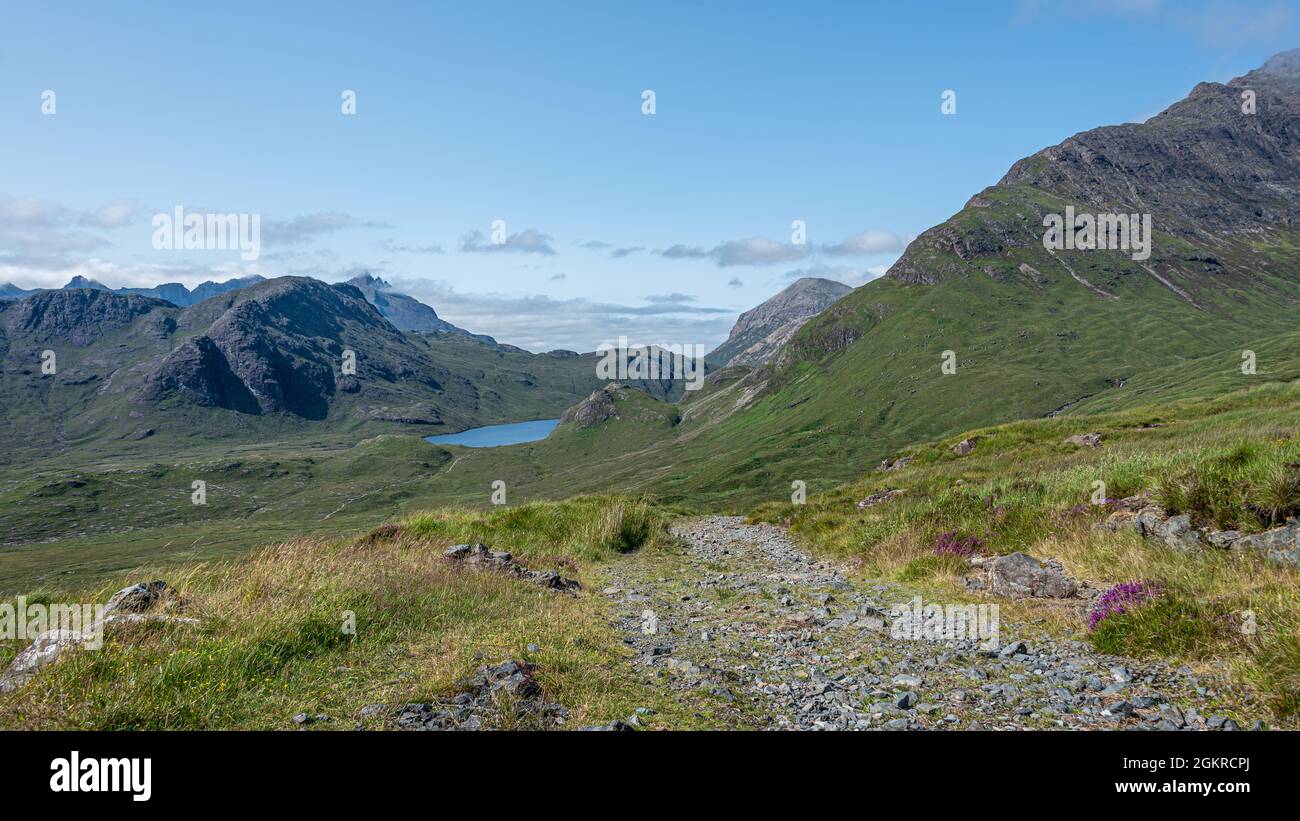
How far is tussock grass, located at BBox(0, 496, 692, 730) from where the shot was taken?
677 centimetres

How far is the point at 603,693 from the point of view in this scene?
7.57m

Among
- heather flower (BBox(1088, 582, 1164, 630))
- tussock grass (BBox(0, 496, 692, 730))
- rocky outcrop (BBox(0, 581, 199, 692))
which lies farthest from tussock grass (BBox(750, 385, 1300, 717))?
rocky outcrop (BBox(0, 581, 199, 692))

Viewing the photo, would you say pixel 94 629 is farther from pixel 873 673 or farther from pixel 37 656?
pixel 873 673

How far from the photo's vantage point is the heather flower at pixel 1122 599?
884cm

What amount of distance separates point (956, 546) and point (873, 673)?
8.23 m

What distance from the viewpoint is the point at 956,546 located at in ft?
50.2

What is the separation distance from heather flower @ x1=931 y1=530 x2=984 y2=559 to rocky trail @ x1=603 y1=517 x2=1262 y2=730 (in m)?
2.24

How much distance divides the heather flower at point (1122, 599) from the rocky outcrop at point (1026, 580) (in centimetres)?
146

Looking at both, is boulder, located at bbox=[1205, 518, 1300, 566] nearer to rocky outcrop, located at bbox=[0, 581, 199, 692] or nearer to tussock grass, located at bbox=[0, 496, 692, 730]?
tussock grass, located at bbox=[0, 496, 692, 730]
